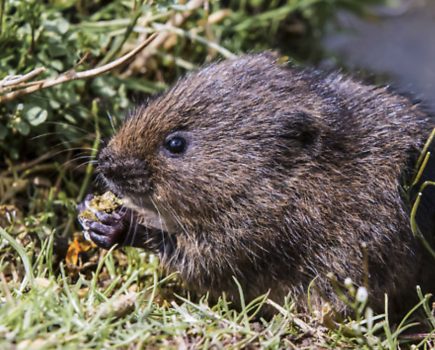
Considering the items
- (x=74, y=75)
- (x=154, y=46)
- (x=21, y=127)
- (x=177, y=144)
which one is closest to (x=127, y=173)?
(x=177, y=144)

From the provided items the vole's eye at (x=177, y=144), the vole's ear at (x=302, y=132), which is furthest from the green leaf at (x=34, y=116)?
the vole's ear at (x=302, y=132)

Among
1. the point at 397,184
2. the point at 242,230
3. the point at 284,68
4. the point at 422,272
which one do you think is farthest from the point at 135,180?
the point at 422,272

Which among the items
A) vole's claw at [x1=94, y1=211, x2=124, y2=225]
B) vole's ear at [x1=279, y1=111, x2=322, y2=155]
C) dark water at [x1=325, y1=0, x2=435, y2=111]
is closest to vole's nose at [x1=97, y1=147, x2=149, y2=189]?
vole's claw at [x1=94, y1=211, x2=124, y2=225]

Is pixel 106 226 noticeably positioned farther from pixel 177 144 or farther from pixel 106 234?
pixel 177 144

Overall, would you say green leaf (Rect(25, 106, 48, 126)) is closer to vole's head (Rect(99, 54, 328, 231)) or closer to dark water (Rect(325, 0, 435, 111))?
vole's head (Rect(99, 54, 328, 231))

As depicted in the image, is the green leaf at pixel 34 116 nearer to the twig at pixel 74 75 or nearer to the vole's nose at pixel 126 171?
the twig at pixel 74 75

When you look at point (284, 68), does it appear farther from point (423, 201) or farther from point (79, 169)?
point (79, 169)
